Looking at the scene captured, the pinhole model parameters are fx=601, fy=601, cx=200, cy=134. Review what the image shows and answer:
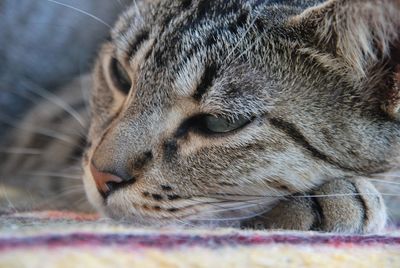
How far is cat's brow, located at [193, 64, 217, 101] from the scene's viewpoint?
0.94 metres

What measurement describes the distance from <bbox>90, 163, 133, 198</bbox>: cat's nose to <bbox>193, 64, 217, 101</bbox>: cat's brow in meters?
0.17

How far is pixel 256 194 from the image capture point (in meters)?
0.96

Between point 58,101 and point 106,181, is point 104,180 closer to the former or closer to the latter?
point 106,181

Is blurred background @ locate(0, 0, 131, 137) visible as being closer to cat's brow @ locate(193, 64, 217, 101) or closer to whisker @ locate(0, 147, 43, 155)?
whisker @ locate(0, 147, 43, 155)

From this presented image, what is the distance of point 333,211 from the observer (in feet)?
3.06

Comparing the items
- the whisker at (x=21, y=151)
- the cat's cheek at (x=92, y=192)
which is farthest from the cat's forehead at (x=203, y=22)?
the whisker at (x=21, y=151)

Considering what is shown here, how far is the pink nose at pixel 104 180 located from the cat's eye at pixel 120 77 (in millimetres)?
211

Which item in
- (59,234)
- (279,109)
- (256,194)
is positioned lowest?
(59,234)

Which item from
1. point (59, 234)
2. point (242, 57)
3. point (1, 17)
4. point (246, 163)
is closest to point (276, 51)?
point (242, 57)

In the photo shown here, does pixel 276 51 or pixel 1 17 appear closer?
pixel 276 51

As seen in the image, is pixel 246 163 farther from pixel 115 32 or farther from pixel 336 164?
pixel 115 32

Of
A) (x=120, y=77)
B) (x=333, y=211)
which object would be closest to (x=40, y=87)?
(x=120, y=77)

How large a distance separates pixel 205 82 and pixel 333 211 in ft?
0.93

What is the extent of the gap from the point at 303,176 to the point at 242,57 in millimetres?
212
